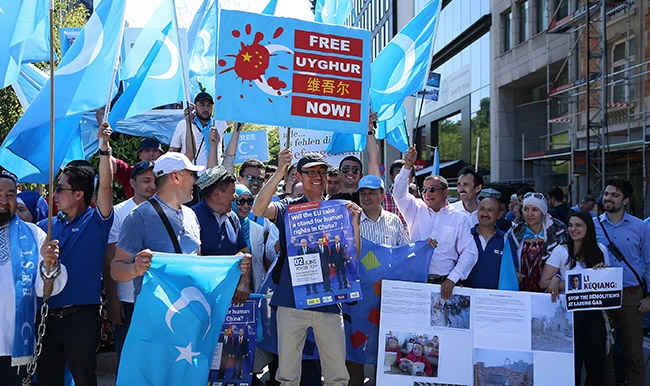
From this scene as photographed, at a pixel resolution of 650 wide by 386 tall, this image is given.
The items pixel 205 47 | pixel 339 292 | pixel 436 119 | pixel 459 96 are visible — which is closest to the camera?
pixel 339 292

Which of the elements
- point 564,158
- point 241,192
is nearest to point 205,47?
point 241,192

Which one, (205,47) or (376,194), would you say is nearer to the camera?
(376,194)

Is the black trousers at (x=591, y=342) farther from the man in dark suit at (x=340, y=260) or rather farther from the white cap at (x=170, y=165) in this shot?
the white cap at (x=170, y=165)

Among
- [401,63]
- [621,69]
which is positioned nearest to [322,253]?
[401,63]

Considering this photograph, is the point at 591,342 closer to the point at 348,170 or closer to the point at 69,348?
the point at 348,170

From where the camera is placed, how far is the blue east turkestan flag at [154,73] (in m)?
6.36

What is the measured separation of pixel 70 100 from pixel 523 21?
887 inches

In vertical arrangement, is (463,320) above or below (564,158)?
below

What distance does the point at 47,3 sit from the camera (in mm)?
4852

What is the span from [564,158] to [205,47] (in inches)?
597

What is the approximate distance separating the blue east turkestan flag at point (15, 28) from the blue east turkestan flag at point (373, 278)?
321 cm

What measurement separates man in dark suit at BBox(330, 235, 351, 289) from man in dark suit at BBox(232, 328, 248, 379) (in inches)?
43.5

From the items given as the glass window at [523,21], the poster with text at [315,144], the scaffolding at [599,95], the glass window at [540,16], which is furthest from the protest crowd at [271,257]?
the glass window at [523,21]

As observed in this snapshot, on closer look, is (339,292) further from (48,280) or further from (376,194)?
(48,280)
